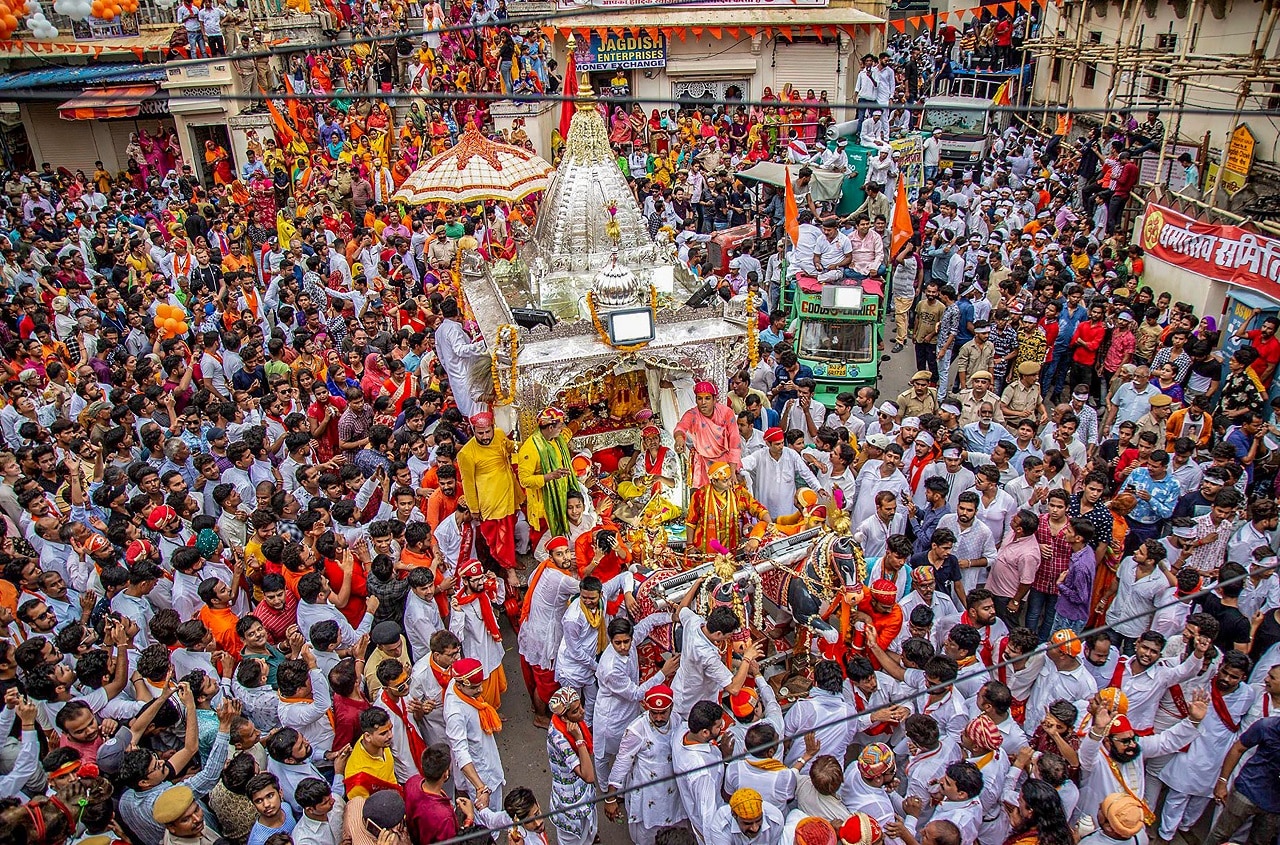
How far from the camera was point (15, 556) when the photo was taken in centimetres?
591

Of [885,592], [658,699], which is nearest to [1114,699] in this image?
[885,592]

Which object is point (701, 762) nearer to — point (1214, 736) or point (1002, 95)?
point (1214, 736)

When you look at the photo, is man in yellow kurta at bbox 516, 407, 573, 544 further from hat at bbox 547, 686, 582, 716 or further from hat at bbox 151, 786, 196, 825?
hat at bbox 151, 786, 196, 825

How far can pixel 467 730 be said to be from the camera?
15.6 ft

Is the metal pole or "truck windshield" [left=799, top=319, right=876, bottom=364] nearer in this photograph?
"truck windshield" [left=799, top=319, right=876, bottom=364]

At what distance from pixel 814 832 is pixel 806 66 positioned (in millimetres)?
22672

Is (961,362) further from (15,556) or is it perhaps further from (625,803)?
(15,556)

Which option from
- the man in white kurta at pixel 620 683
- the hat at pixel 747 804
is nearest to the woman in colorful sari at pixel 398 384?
the man in white kurta at pixel 620 683

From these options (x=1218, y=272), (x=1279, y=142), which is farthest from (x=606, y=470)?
(x=1279, y=142)

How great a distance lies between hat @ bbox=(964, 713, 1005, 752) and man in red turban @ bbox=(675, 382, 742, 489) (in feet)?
9.16

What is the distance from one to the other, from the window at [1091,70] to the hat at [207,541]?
2114 cm

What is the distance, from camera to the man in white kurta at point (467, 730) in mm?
4684

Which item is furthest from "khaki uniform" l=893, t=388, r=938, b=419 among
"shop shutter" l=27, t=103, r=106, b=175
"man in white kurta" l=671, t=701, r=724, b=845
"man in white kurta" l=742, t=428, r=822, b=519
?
"shop shutter" l=27, t=103, r=106, b=175

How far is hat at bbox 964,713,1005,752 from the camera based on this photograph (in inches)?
170
